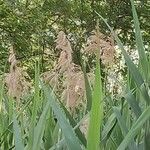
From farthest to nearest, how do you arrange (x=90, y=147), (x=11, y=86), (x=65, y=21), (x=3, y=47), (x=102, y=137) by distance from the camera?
(x=65, y=21) → (x=3, y=47) → (x=11, y=86) → (x=102, y=137) → (x=90, y=147)

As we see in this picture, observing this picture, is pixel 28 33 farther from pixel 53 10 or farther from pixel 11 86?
pixel 11 86

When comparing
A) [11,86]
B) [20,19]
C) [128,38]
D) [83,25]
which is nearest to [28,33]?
[20,19]

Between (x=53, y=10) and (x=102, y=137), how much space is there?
990 cm

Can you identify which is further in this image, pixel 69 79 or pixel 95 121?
pixel 69 79

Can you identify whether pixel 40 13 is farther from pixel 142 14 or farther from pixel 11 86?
pixel 11 86

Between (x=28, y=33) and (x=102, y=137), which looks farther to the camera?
(x=28, y=33)

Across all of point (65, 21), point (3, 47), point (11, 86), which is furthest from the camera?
point (65, 21)

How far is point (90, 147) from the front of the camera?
692 mm

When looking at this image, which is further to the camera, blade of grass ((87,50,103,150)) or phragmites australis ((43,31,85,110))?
phragmites australis ((43,31,85,110))

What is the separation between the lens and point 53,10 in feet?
35.4

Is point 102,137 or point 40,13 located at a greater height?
point 40,13

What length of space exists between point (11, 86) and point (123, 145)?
1.91 ft

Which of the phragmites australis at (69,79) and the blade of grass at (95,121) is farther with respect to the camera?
the phragmites australis at (69,79)

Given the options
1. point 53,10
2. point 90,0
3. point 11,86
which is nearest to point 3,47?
point 53,10
